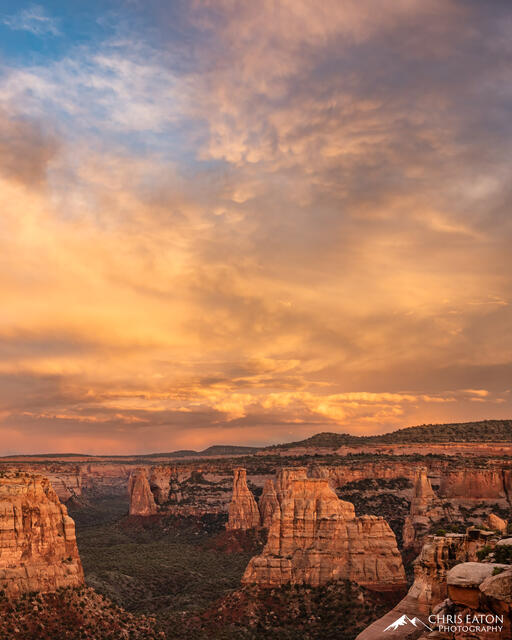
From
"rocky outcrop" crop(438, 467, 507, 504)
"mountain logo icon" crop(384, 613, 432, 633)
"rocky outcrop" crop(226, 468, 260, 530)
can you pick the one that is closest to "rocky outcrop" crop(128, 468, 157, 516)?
"rocky outcrop" crop(226, 468, 260, 530)

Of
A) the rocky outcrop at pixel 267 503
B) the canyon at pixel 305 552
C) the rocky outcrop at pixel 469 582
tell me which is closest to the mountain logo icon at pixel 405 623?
the canyon at pixel 305 552

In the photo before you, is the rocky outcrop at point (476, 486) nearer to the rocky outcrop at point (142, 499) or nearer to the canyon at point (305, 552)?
the canyon at point (305, 552)

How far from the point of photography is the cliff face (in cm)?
6925

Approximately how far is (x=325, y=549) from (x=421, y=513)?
1645 inches

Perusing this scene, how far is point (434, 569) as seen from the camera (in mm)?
45969

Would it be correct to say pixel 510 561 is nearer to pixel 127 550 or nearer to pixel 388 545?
pixel 388 545

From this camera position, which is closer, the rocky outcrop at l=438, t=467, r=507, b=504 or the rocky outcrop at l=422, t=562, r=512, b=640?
the rocky outcrop at l=422, t=562, r=512, b=640

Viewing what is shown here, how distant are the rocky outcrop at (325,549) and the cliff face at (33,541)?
22.8 meters

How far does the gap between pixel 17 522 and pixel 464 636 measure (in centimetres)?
5263

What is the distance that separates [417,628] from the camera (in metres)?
46.3

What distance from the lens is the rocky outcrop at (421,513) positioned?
113 meters

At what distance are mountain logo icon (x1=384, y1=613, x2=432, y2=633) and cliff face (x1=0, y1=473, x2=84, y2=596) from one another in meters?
35.0

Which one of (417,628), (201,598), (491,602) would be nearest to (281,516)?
(201,598)

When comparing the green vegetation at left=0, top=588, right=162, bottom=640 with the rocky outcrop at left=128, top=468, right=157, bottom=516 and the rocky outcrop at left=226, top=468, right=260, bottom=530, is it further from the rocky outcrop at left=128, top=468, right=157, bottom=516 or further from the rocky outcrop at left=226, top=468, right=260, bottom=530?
the rocky outcrop at left=128, top=468, right=157, bottom=516
